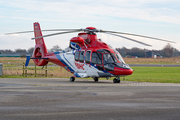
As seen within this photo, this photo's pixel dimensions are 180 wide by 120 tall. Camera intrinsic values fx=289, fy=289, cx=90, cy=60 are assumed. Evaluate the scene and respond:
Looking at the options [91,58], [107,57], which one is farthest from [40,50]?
[107,57]

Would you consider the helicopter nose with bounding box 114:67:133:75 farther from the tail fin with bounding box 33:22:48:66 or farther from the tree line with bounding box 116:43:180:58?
the tree line with bounding box 116:43:180:58

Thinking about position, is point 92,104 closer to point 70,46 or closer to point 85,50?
point 85,50

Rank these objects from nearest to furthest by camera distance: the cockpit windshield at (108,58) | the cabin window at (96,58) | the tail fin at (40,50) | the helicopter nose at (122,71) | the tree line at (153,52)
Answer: the helicopter nose at (122,71)
the cockpit windshield at (108,58)
the cabin window at (96,58)
the tail fin at (40,50)
the tree line at (153,52)

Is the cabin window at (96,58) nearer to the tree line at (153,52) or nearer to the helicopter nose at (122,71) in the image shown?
the helicopter nose at (122,71)

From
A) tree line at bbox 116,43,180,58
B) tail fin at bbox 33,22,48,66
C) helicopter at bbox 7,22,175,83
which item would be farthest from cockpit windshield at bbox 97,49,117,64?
tree line at bbox 116,43,180,58

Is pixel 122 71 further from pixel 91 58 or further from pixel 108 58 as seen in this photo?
pixel 91 58

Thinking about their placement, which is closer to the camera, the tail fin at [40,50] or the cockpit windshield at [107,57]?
the cockpit windshield at [107,57]

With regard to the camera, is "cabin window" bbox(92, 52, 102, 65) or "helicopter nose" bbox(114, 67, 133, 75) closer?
"helicopter nose" bbox(114, 67, 133, 75)

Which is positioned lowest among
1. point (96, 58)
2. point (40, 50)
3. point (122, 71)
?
point (122, 71)

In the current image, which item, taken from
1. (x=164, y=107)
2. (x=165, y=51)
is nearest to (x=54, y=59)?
(x=164, y=107)

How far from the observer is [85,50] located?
2153 cm

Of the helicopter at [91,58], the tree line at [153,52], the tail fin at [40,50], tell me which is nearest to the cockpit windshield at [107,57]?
the helicopter at [91,58]

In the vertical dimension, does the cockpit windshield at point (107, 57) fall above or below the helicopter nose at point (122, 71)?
above

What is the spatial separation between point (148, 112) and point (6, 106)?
4420mm
